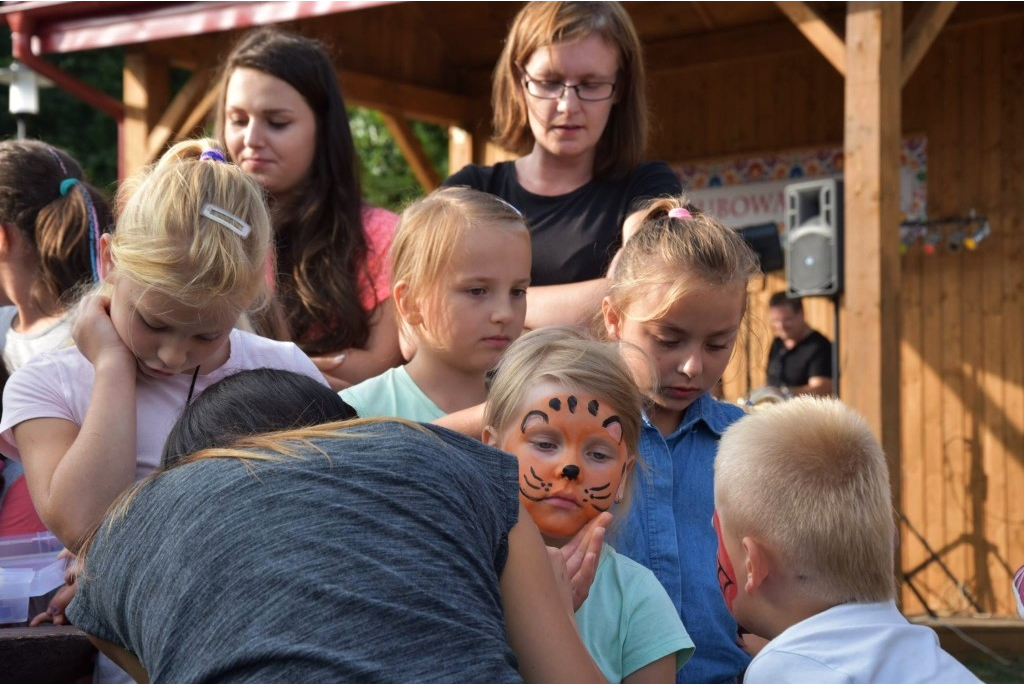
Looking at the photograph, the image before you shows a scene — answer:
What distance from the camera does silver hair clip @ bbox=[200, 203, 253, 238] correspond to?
2.46 metres

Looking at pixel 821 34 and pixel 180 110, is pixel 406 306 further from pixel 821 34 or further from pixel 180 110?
pixel 180 110

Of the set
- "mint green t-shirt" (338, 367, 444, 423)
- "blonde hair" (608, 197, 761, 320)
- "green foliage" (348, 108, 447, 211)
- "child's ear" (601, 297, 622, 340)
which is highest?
"green foliage" (348, 108, 447, 211)

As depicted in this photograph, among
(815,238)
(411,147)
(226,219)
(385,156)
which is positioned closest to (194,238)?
(226,219)

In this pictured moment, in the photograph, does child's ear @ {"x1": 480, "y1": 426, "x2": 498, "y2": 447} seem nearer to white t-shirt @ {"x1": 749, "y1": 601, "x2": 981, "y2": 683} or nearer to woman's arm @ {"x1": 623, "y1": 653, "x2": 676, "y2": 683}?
woman's arm @ {"x1": 623, "y1": 653, "x2": 676, "y2": 683}

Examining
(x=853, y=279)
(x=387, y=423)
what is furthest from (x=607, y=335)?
(x=853, y=279)

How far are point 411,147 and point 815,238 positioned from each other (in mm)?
3522

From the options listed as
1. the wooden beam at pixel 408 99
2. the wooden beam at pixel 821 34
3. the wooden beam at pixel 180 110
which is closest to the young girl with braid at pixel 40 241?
the wooden beam at pixel 821 34

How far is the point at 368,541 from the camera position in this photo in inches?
65.9

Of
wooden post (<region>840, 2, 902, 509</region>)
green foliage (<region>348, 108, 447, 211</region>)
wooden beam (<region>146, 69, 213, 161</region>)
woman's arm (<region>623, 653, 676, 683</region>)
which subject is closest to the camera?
woman's arm (<region>623, 653, 676, 683</region>)

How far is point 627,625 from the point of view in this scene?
231 cm

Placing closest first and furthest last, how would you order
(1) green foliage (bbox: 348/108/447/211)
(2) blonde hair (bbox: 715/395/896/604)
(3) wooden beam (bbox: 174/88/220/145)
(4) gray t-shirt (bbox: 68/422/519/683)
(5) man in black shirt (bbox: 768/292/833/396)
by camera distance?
(4) gray t-shirt (bbox: 68/422/519/683)
(2) blonde hair (bbox: 715/395/896/604)
(3) wooden beam (bbox: 174/88/220/145)
(5) man in black shirt (bbox: 768/292/833/396)
(1) green foliage (bbox: 348/108/447/211)

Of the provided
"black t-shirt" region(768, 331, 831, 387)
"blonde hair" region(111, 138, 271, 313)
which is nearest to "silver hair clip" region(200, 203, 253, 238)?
"blonde hair" region(111, 138, 271, 313)

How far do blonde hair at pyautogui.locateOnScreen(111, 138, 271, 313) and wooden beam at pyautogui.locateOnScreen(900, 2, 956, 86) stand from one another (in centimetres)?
412

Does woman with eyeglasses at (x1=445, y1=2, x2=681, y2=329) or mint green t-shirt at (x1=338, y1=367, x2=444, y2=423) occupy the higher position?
woman with eyeglasses at (x1=445, y1=2, x2=681, y2=329)
